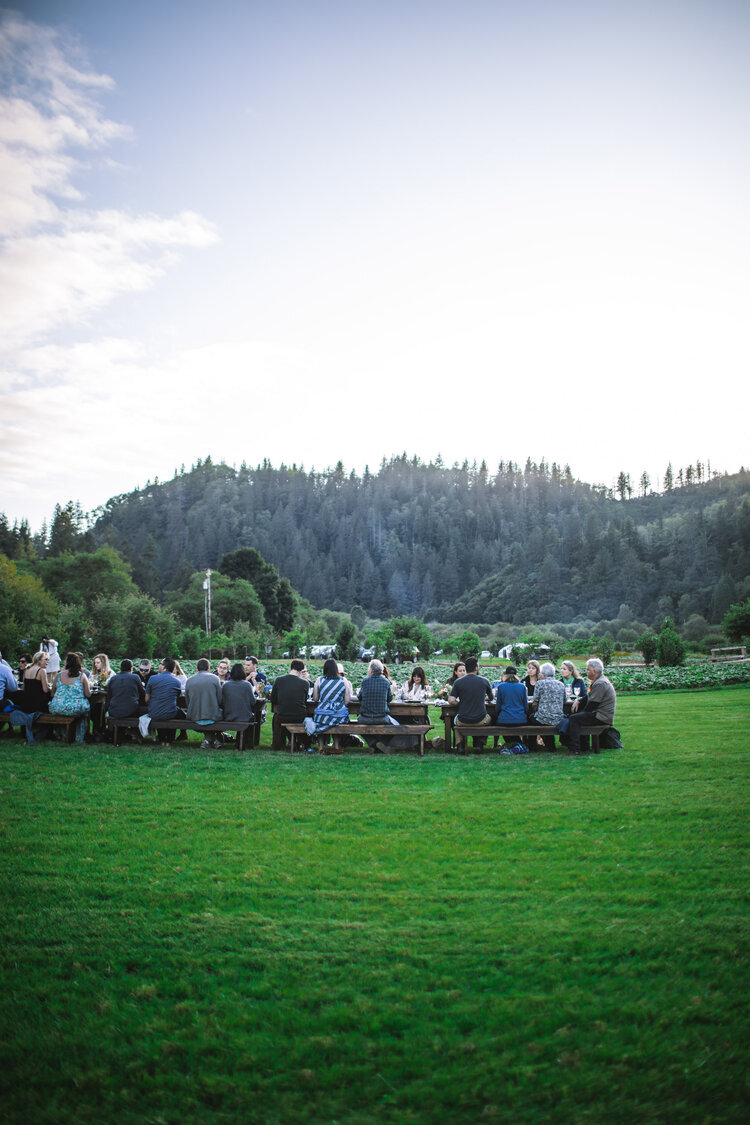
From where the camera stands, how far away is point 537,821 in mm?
7336

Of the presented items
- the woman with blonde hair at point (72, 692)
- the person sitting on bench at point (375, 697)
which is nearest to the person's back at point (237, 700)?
the person sitting on bench at point (375, 697)

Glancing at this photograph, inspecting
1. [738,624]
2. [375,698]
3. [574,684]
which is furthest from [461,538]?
[375,698]

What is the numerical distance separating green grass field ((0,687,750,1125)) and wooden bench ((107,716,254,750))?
10.8 ft

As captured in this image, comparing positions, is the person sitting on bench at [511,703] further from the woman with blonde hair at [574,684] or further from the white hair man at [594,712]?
the woman with blonde hair at [574,684]

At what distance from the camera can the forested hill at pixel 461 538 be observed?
107m

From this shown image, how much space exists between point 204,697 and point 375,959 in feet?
25.7

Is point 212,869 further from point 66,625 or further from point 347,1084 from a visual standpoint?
point 66,625

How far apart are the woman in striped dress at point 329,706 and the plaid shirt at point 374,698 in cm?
29

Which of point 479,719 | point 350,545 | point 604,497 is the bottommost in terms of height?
point 479,719

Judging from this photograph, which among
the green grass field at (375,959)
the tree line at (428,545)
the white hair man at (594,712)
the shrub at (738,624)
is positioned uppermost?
the tree line at (428,545)

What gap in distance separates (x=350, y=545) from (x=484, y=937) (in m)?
158

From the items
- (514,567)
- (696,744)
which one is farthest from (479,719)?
(514,567)

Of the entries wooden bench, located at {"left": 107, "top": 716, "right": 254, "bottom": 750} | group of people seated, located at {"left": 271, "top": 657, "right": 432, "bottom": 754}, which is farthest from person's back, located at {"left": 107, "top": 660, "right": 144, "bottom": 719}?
group of people seated, located at {"left": 271, "top": 657, "right": 432, "bottom": 754}

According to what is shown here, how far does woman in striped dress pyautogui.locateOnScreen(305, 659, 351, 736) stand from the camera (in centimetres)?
1141
